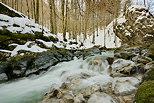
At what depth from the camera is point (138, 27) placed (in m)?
17.1

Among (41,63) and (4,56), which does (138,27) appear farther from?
(4,56)

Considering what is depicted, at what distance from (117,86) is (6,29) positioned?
21.4 ft

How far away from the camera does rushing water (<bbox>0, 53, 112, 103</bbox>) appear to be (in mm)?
5132

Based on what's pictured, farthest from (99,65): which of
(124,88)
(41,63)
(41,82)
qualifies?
(124,88)

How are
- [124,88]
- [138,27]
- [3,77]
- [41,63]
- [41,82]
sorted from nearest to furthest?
[124,88], [3,77], [41,82], [41,63], [138,27]

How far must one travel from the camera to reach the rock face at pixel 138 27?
1647cm

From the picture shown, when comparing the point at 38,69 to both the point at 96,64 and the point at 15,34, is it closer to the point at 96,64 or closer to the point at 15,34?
the point at 15,34

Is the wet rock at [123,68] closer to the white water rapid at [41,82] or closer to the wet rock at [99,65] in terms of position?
the white water rapid at [41,82]

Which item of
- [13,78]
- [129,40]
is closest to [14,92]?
[13,78]

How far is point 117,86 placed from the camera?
4.74 meters

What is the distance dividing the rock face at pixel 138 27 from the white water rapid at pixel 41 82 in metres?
10.6

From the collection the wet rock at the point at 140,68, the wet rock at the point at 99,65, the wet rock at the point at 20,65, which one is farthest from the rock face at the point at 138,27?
the wet rock at the point at 20,65

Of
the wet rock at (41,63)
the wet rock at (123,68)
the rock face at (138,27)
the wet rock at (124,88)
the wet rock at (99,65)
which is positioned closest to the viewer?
the wet rock at (124,88)

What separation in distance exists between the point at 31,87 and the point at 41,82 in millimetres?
613
